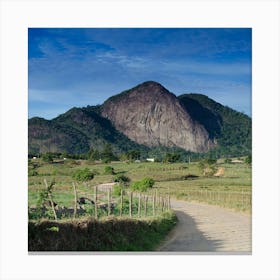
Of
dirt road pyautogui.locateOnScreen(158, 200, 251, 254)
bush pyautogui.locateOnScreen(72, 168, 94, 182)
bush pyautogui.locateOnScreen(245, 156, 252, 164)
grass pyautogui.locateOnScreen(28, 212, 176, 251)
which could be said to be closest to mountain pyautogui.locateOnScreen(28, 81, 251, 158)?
bush pyautogui.locateOnScreen(245, 156, 252, 164)

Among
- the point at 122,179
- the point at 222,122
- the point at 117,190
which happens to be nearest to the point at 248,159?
the point at 222,122

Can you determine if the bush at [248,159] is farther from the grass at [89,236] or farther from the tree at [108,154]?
the tree at [108,154]

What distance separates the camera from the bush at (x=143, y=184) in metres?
10.4

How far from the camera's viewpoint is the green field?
9.62m

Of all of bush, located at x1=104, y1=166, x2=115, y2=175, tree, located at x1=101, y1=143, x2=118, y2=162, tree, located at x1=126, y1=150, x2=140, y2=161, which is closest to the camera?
tree, located at x1=101, y1=143, x2=118, y2=162

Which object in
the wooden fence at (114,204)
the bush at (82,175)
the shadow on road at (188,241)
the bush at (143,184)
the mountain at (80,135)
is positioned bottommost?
the shadow on road at (188,241)

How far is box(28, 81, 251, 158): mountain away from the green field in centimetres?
32

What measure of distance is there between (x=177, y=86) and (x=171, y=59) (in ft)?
1.88

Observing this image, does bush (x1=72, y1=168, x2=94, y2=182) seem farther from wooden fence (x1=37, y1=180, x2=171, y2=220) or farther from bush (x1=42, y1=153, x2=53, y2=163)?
bush (x1=42, y1=153, x2=53, y2=163)
